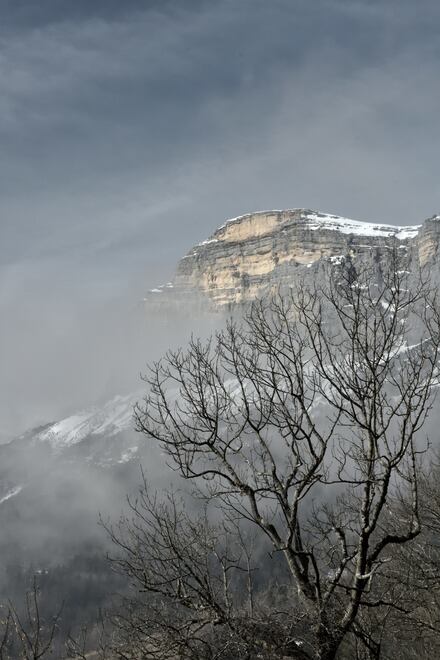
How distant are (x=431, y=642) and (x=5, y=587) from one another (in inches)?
7201

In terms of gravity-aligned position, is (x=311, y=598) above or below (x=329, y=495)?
above

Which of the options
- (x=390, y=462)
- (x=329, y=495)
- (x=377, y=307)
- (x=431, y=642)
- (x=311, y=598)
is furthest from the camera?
(x=329, y=495)

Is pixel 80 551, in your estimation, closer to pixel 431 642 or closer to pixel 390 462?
pixel 431 642

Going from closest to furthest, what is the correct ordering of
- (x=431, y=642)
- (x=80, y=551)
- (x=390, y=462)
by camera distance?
(x=390, y=462)
(x=431, y=642)
(x=80, y=551)

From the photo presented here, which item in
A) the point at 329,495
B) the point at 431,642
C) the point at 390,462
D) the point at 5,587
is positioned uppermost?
the point at 390,462

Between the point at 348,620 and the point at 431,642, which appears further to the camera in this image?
the point at 431,642

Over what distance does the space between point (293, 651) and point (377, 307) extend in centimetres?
532

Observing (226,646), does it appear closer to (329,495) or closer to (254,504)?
(254,504)

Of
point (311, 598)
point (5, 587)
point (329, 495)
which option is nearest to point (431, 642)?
point (311, 598)

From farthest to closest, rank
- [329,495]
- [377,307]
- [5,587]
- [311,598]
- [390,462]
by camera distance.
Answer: [5,587], [329,495], [377,307], [311,598], [390,462]

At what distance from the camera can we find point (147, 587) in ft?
26.3

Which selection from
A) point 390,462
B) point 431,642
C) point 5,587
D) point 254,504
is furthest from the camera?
point 5,587

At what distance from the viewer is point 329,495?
118312 millimetres

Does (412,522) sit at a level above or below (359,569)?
above
